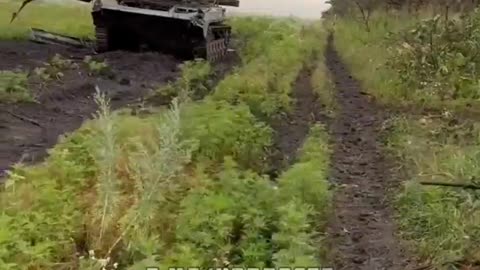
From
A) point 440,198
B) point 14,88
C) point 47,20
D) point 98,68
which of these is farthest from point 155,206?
point 47,20

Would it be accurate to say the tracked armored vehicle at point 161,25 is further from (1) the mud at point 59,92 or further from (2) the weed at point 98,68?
(2) the weed at point 98,68

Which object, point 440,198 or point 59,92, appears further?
point 59,92

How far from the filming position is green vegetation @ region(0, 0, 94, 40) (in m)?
23.2

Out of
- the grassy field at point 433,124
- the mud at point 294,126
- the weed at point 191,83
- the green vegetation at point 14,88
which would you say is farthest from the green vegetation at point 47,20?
the mud at point 294,126

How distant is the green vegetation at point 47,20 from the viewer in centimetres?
2323

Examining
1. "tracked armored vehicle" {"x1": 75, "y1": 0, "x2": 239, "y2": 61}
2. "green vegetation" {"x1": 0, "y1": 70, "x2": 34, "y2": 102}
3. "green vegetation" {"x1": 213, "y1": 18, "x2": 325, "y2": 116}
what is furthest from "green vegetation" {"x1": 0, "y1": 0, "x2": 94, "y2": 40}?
"green vegetation" {"x1": 0, "y1": 70, "x2": 34, "y2": 102}

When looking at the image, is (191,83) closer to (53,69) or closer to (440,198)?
(53,69)

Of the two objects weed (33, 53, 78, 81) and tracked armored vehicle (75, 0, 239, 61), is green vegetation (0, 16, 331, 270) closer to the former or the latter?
weed (33, 53, 78, 81)

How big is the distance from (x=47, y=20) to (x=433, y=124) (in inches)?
775

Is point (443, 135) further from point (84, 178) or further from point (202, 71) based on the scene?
point (202, 71)

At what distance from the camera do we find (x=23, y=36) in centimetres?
2206

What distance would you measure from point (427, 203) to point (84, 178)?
128 inches

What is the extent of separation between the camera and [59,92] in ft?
45.5

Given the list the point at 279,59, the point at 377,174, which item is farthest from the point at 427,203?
the point at 279,59
